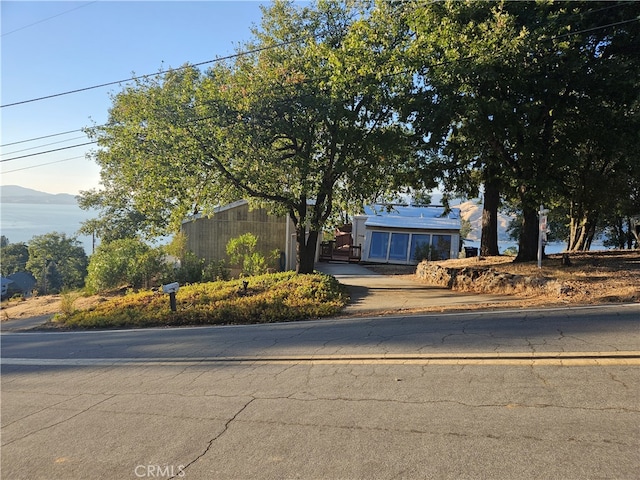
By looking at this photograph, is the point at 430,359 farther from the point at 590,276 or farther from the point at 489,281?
the point at 590,276

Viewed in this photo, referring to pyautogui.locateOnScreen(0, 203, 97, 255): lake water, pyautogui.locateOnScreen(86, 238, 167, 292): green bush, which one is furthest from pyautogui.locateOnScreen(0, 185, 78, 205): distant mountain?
pyautogui.locateOnScreen(86, 238, 167, 292): green bush

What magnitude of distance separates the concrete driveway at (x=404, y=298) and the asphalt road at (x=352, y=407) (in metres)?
2.68

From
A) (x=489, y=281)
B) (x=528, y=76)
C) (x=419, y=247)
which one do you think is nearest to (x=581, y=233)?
(x=419, y=247)

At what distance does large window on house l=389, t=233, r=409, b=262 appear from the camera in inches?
1078

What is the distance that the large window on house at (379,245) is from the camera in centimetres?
2759

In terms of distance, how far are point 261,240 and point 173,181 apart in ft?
31.2

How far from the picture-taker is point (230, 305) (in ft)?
40.5

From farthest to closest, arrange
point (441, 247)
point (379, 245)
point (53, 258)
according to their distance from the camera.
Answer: point (53, 258), point (379, 245), point (441, 247)

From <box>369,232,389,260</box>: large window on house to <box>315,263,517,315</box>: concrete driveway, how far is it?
901 centimetres

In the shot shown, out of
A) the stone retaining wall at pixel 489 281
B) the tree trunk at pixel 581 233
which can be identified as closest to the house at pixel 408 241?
the tree trunk at pixel 581 233

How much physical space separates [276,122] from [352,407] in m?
10.2

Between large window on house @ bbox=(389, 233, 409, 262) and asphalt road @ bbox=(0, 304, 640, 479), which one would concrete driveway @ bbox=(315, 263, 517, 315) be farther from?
large window on house @ bbox=(389, 233, 409, 262)

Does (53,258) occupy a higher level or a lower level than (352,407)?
higher

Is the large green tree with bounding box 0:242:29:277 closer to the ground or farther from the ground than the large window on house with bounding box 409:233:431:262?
closer to the ground
